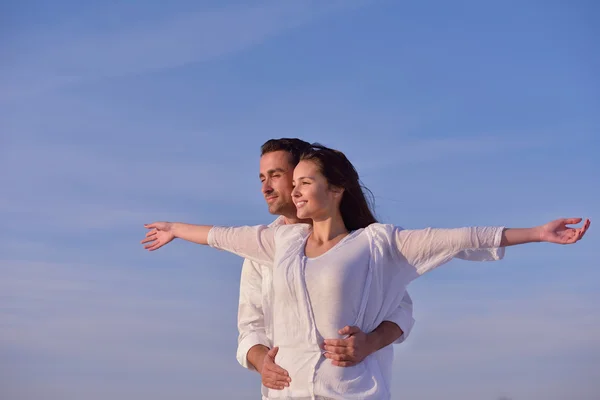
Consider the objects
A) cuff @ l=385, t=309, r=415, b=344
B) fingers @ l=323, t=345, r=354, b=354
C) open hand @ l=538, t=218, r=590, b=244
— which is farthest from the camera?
cuff @ l=385, t=309, r=415, b=344

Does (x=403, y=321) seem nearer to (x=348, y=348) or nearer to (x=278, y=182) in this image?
(x=348, y=348)

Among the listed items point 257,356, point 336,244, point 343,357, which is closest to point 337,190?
point 336,244

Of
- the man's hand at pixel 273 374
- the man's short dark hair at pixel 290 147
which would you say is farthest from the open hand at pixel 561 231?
the man's short dark hair at pixel 290 147

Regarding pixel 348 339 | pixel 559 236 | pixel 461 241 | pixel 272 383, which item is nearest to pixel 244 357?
pixel 272 383

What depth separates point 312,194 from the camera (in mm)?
6531

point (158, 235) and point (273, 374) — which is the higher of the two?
point (158, 235)

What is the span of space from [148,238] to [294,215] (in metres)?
1.22

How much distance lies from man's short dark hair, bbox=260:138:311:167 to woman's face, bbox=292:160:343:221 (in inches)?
29.8

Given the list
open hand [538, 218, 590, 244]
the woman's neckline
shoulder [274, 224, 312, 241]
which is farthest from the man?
open hand [538, 218, 590, 244]

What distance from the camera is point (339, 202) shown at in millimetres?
6789

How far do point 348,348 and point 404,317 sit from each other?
0.64 meters

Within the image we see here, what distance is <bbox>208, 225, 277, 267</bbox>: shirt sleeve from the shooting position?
6832 millimetres

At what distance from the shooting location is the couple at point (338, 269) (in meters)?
6.17

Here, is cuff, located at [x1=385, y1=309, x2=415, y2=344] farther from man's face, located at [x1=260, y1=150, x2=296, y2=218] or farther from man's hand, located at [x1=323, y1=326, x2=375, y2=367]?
man's face, located at [x1=260, y1=150, x2=296, y2=218]
